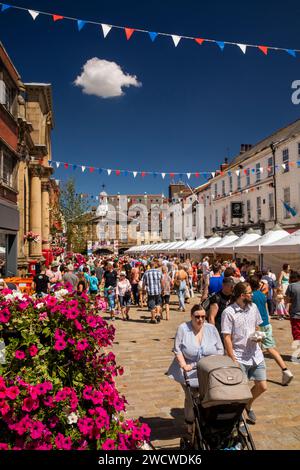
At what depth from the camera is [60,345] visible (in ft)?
9.94

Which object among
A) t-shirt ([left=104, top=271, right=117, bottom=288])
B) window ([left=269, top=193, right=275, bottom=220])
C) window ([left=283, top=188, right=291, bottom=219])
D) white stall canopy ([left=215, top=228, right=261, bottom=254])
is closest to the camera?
t-shirt ([left=104, top=271, right=117, bottom=288])

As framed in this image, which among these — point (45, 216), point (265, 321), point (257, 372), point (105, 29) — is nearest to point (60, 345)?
point (257, 372)

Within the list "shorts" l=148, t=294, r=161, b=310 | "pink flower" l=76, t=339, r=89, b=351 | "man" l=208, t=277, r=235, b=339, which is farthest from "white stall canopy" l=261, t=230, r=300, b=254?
"pink flower" l=76, t=339, r=89, b=351

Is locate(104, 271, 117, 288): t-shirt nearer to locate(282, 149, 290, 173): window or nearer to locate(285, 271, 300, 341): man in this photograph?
locate(285, 271, 300, 341): man

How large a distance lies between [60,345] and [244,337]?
2.38 meters

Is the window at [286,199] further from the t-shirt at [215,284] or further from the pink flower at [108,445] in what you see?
the pink flower at [108,445]

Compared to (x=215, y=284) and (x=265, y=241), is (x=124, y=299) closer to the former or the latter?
(x=215, y=284)

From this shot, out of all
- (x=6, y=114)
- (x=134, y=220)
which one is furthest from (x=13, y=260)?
(x=134, y=220)

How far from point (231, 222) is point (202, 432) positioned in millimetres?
37165

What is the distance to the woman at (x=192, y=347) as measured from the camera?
3.90 m

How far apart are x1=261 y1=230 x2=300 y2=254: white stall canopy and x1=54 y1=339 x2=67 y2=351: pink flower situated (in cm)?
1170

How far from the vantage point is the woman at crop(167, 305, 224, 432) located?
390 centimetres

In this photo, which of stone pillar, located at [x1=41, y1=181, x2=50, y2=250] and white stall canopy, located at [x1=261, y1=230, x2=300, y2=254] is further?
stone pillar, located at [x1=41, y1=181, x2=50, y2=250]
